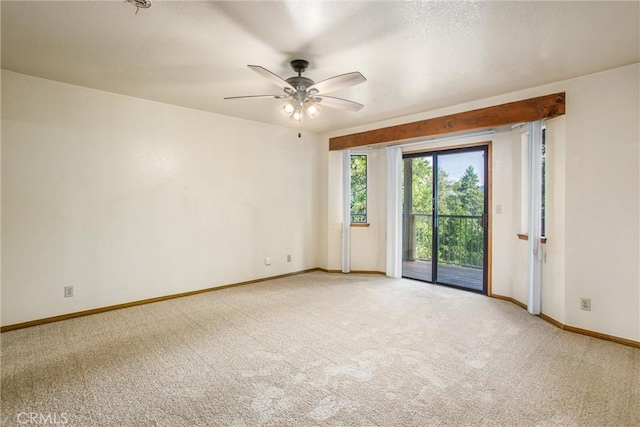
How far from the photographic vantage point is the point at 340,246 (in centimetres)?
578

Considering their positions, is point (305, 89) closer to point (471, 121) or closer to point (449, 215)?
point (471, 121)

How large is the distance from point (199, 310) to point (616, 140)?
183 inches

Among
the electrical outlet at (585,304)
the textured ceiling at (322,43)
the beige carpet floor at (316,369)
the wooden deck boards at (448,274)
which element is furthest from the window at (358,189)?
the electrical outlet at (585,304)

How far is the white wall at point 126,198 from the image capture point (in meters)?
3.24

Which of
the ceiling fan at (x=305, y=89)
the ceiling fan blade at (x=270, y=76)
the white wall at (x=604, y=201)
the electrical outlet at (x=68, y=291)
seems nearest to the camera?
the ceiling fan blade at (x=270, y=76)

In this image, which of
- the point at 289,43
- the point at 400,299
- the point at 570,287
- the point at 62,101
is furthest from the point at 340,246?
the point at 62,101

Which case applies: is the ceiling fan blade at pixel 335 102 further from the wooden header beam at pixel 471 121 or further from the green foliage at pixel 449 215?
the green foliage at pixel 449 215

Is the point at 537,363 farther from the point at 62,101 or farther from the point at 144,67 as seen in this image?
the point at 62,101

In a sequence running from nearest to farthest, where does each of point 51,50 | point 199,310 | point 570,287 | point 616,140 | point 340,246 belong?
point 51,50 < point 616,140 < point 570,287 < point 199,310 < point 340,246

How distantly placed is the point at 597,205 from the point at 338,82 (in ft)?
9.03

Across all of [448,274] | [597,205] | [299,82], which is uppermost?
[299,82]

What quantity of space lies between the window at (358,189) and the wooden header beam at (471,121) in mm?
411

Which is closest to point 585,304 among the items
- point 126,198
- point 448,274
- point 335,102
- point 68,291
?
point 448,274

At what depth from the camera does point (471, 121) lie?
3990mm
